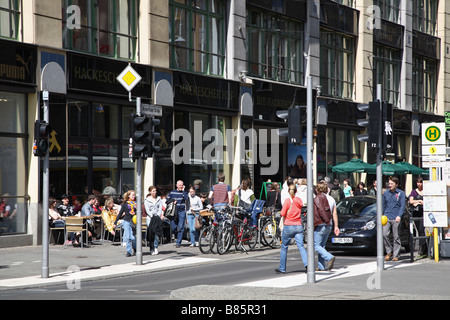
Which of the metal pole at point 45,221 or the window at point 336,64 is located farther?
the window at point 336,64

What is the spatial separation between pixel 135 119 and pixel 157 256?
3.81 metres

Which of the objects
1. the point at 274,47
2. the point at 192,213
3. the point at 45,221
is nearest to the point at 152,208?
the point at 192,213

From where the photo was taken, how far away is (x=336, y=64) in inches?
1393

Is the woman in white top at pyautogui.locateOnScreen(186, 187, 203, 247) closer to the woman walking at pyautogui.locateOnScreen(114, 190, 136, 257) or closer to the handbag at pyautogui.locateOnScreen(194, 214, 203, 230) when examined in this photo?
the handbag at pyautogui.locateOnScreen(194, 214, 203, 230)

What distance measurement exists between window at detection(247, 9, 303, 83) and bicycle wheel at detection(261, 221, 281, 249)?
9.50 metres

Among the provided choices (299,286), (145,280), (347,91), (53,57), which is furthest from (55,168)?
(347,91)

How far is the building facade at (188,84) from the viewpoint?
65.9 ft

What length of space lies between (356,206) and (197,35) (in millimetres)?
9738

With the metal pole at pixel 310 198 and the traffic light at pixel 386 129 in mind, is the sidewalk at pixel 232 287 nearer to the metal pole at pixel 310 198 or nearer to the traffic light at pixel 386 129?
the metal pole at pixel 310 198

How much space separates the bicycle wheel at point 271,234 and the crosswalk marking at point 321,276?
15.9 ft

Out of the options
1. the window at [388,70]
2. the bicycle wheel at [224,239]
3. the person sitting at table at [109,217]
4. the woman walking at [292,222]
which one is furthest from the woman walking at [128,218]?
the window at [388,70]

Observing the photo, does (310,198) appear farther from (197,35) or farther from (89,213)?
(197,35)

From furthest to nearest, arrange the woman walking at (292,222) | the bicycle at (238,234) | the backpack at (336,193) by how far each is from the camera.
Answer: the backpack at (336,193) < the bicycle at (238,234) < the woman walking at (292,222)

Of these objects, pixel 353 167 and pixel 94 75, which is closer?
pixel 94 75
